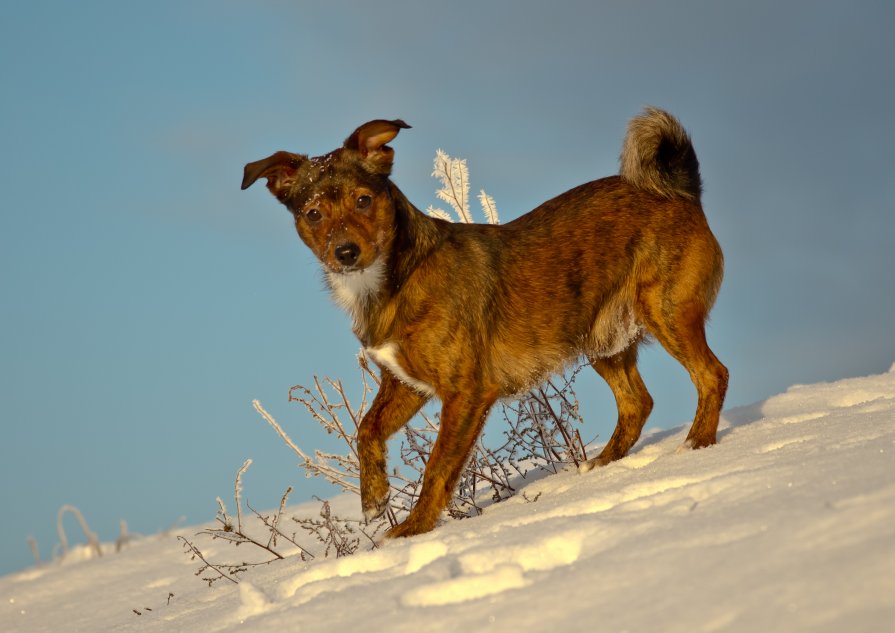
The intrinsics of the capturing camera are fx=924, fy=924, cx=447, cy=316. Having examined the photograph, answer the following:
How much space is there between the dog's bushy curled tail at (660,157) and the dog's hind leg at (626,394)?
3.58ft

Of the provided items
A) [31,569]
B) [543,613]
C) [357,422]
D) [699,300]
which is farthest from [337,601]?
[31,569]

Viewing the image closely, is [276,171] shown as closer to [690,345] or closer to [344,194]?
[344,194]

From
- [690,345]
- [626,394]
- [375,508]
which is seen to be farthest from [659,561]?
[626,394]

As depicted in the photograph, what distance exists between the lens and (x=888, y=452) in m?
3.51

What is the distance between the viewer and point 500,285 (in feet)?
18.1

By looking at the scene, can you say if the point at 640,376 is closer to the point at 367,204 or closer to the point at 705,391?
the point at 705,391

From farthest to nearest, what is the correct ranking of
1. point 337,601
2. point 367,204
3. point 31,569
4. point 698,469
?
point 31,569
point 367,204
point 698,469
point 337,601

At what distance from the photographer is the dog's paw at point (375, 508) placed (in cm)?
536

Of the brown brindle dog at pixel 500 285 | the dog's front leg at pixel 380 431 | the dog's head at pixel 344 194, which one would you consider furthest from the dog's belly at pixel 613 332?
the dog's head at pixel 344 194

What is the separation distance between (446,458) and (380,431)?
0.65 m

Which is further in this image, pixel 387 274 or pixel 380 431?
pixel 380 431

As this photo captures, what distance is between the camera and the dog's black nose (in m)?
4.93

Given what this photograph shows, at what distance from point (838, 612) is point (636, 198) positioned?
13.5 ft

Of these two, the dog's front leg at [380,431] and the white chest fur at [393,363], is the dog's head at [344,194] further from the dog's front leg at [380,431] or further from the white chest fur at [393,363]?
the dog's front leg at [380,431]
